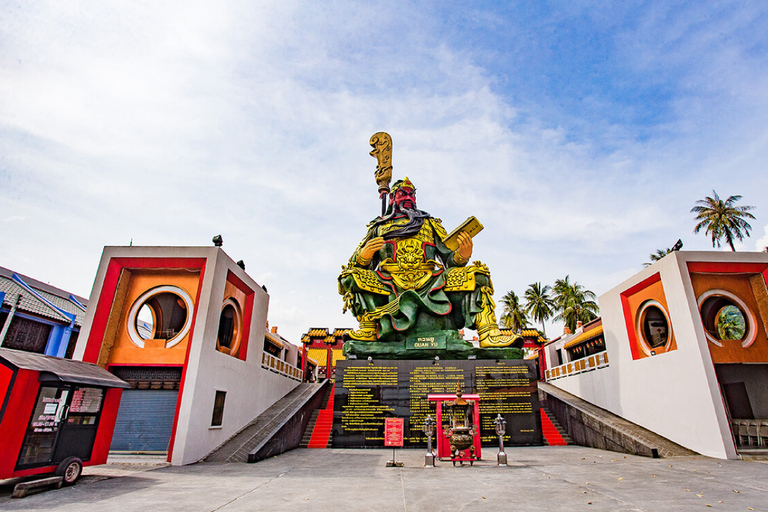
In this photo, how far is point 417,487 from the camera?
6.34 meters

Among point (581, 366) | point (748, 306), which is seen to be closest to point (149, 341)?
point (581, 366)

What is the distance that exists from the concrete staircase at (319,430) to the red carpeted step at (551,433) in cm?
745

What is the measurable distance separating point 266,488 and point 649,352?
39.8 feet

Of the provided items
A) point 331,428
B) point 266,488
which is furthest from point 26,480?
point 331,428

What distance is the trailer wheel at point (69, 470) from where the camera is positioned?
6.46 metres

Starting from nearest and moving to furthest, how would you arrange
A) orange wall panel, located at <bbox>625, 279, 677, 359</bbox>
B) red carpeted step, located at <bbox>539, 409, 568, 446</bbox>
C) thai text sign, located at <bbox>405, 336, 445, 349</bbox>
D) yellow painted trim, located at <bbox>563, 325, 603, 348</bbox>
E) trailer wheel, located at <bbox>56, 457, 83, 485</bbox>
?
trailer wheel, located at <bbox>56, 457, 83, 485</bbox>, orange wall panel, located at <bbox>625, 279, 677, 359</bbox>, red carpeted step, located at <bbox>539, 409, 568, 446</bbox>, thai text sign, located at <bbox>405, 336, 445, 349</bbox>, yellow painted trim, located at <bbox>563, 325, 603, 348</bbox>

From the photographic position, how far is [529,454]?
11062mm

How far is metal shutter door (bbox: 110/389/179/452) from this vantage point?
1084cm

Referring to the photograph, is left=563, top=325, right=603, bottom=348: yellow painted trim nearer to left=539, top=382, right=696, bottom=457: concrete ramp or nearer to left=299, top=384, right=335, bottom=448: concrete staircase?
left=539, top=382, right=696, bottom=457: concrete ramp

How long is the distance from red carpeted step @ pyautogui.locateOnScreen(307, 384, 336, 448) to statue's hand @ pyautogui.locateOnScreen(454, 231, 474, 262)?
282 inches

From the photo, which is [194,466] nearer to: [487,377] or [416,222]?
[487,377]

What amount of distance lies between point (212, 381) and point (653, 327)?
1337 centimetres

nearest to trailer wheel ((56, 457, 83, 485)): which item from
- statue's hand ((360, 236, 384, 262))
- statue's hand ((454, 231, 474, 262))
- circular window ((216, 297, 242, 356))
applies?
circular window ((216, 297, 242, 356))

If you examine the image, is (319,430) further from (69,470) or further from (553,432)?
(69,470)
